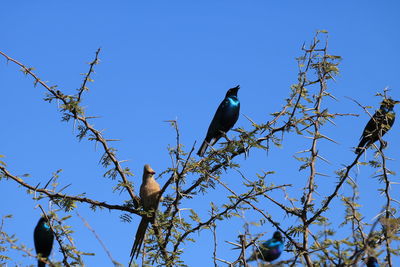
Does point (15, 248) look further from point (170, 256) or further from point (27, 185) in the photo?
point (170, 256)

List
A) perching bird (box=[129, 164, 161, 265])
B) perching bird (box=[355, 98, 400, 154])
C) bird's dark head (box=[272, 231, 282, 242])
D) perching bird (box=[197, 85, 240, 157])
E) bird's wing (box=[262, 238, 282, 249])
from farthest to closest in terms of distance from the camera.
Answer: perching bird (box=[197, 85, 240, 157]) < bird's wing (box=[262, 238, 282, 249]) < bird's dark head (box=[272, 231, 282, 242]) < perching bird (box=[129, 164, 161, 265]) < perching bird (box=[355, 98, 400, 154])

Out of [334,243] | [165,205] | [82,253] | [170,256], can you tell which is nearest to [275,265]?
[334,243]

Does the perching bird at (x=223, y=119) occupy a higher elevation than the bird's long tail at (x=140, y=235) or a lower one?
higher

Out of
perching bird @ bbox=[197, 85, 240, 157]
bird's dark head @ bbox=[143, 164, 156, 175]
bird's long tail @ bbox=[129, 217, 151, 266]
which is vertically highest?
perching bird @ bbox=[197, 85, 240, 157]

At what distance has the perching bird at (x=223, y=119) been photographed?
6.33 meters

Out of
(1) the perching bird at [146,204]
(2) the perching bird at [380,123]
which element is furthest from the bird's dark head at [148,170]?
(2) the perching bird at [380,123]

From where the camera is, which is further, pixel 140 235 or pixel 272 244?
pixel 272 244

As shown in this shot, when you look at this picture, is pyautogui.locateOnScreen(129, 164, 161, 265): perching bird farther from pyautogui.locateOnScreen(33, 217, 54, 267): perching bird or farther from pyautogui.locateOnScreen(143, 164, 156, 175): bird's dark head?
pyautogui.locateOnScreen(33, 217, 54, 267): perching bird

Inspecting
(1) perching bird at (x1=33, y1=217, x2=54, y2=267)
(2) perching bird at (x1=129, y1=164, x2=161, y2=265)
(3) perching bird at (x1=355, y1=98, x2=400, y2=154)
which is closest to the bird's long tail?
(2) perching bird at (x1=129, y1=164, x2=161, y2=265)

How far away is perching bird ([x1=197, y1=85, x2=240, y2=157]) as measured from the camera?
6.33m

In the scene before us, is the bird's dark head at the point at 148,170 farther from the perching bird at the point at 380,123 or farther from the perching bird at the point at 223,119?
Answer: the perching bird at the point at 380,123

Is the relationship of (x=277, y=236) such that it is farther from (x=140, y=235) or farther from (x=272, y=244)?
(x=140, y=235)

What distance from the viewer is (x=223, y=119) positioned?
643 centimetres

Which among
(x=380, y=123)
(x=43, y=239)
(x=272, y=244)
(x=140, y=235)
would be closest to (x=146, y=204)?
(x=140, y=235)
